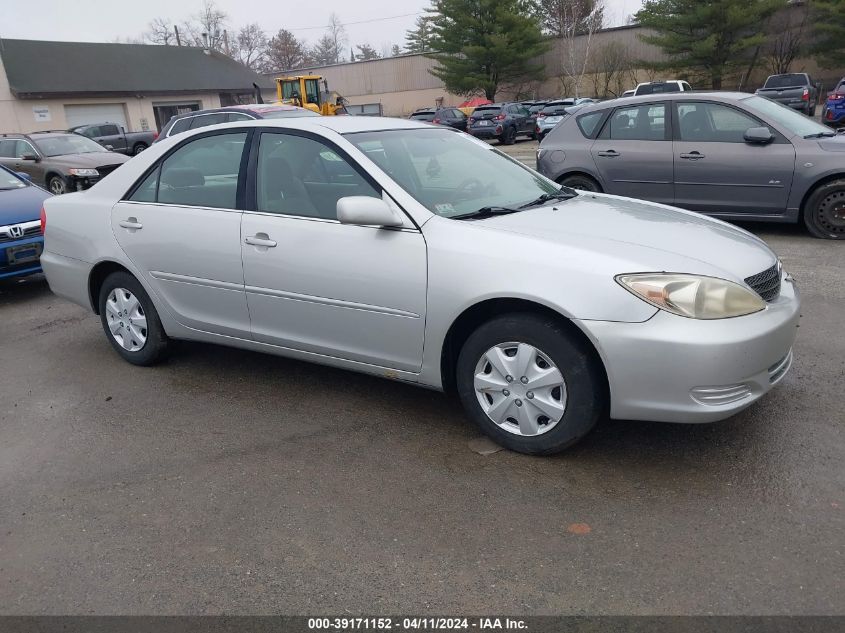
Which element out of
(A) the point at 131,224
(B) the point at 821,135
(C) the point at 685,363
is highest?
(B) the point at 821,135

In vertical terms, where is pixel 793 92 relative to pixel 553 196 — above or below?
below

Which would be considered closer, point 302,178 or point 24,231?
point 302,178

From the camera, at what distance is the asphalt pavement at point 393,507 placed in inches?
102

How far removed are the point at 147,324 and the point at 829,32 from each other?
136 feet

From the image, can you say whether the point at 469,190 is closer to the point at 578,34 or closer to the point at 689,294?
the point at 689,294

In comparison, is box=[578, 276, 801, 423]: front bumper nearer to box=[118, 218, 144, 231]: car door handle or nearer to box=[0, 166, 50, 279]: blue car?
box=[118, 218, 144, 231]: car door handle

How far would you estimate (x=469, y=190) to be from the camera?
4.09m

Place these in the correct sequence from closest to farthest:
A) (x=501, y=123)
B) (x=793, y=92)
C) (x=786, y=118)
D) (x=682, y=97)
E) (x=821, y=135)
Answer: (x=821, y=135) → (x=786, y=118) → (x=682, y=97) → (x=793, y=92) → (x=501, y=123)

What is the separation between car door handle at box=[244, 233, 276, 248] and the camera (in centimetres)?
405

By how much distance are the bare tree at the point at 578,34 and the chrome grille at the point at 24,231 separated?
43.4m

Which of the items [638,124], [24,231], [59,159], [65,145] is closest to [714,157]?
[638,124]

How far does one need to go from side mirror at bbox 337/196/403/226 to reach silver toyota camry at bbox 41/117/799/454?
0.01 meters

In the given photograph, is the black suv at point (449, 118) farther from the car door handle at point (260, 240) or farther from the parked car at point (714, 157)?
the car door handle at point (260, 240)

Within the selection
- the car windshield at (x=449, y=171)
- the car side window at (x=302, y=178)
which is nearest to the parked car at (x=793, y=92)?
the car windshield at (x=449, y=171)
